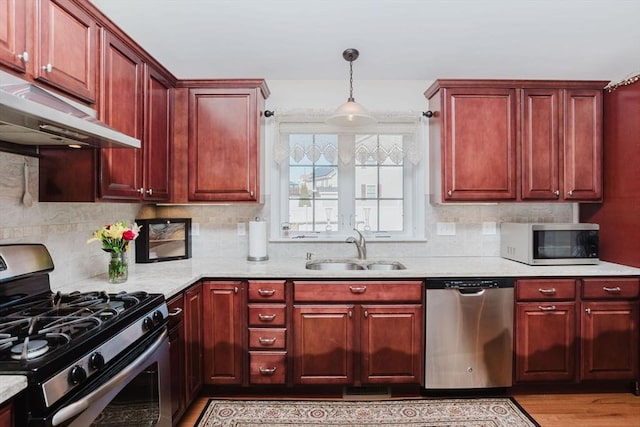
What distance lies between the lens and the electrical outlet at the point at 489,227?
9.96ft

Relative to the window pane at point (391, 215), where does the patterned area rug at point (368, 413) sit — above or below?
below

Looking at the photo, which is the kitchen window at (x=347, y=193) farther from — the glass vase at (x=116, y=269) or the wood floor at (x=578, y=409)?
the wood floor at (x=578, y=409)

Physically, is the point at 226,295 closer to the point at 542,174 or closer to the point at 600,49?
the point at 542,174

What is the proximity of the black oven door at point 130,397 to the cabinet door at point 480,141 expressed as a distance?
2243 mm

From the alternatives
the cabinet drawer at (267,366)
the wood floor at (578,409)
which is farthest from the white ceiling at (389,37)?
the wood floor at (578,409)

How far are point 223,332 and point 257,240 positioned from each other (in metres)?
0.74

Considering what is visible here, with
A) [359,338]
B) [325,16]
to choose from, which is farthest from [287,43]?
[359,338]

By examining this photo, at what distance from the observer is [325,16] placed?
2025 millimetres

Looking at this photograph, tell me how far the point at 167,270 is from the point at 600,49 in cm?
333

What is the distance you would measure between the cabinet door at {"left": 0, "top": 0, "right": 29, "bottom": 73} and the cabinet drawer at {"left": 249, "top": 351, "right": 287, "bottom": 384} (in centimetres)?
196

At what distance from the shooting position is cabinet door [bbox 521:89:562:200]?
2.71 m

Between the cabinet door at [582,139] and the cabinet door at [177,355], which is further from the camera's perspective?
the cabinet door at [582,139]

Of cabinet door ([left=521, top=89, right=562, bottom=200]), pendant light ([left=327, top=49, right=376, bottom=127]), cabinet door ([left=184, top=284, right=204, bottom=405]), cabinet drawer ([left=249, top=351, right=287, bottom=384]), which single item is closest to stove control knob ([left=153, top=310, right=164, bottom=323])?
cabinet door ([left=184, top=284, right=204, bottom=405])

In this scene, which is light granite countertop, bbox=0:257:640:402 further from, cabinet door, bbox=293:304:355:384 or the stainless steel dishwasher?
cabinet door, bbox=293:304:355:384
